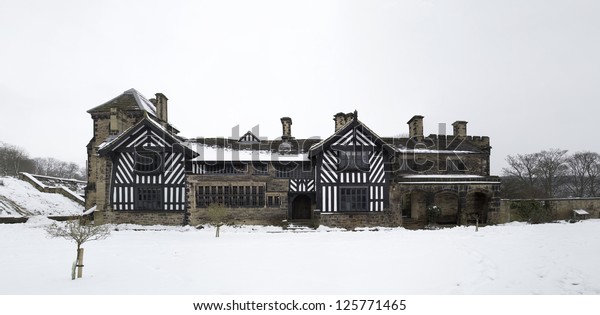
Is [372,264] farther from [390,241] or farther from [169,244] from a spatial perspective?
Answer: [169,244]

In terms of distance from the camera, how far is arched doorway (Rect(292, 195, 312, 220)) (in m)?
20.2

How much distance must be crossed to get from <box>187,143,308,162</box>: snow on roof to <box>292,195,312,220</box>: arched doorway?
3.07m

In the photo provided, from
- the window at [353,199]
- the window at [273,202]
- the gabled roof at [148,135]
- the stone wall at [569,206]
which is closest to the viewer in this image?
the gabled roof at [148,135]

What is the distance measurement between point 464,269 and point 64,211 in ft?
94.2

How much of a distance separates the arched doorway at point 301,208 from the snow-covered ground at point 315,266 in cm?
789

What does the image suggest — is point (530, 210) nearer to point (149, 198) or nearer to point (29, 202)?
point (149, 198)

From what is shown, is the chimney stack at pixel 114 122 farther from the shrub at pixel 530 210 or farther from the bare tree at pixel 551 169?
the bare tree at pixel 551 169

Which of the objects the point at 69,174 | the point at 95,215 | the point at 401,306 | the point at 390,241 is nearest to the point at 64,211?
the point at 95,215

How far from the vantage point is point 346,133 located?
59.6 ft

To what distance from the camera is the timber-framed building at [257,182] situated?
708 inches

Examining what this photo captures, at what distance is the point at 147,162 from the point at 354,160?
13.6m

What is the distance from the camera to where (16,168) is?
41062mm

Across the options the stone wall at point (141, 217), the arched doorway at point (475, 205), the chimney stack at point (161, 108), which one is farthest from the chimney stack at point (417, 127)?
the chimney stack at point (161, 108)

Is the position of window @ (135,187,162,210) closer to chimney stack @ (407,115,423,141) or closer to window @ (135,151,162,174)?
window @ (135,151,162,174)
